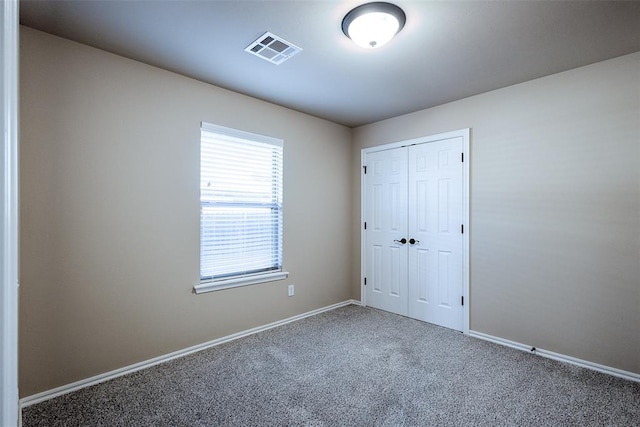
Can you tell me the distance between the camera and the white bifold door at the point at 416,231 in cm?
343

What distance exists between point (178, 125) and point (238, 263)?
4.73ft

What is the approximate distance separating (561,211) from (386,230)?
72.4 inches

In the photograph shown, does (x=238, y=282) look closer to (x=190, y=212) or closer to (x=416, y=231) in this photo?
(x=190, y=212)

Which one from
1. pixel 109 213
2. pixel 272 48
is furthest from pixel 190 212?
pixel 272 48

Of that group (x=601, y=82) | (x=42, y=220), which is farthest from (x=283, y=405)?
(x=601, y=82)

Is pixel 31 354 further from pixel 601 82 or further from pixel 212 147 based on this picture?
pixel 601 82

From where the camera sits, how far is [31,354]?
6.86 feet

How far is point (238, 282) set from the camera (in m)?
3.19

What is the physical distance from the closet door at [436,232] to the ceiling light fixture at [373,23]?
70.4 inches

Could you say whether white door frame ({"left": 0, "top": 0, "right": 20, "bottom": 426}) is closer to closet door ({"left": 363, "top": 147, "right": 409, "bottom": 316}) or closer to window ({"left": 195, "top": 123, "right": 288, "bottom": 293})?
window ({"left": 195, "top": 123, "right": 288, "bottom": 293})

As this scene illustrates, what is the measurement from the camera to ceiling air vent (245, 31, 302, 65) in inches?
86.9

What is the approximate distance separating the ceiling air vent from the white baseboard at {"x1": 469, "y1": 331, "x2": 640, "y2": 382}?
321 centimetres

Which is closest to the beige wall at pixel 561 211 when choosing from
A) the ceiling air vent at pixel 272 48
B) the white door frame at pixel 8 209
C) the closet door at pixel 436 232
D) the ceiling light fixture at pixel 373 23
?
the closet door at pixel 436 232

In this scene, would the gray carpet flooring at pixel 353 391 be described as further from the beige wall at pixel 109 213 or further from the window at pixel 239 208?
the window at pixel 239 208
